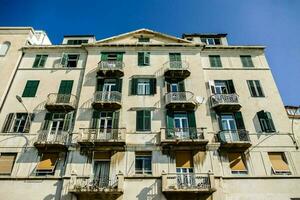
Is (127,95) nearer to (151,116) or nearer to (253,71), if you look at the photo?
(151,116)

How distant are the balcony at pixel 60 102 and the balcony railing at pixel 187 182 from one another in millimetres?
10442

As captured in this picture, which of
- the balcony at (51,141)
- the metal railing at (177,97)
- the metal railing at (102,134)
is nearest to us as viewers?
the balcony at (51,141)

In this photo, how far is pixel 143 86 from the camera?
23422 mm

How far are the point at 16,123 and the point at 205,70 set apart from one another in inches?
738

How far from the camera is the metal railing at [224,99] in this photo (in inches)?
852

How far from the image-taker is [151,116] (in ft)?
69.6

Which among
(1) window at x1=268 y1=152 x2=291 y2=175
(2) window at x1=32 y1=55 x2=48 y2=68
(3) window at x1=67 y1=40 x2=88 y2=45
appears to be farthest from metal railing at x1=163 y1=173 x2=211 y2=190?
(3) window at x1=67 y1=40 x2=88 y2=45

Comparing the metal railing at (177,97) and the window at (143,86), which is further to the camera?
the window at (143,86)

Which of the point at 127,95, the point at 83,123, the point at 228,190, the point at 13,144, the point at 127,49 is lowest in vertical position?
the point at 228,190

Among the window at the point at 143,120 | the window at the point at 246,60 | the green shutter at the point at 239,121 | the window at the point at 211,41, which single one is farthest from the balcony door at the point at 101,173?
the window at the point at 211,41

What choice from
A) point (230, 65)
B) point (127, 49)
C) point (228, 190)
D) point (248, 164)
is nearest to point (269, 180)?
point (248, 164)

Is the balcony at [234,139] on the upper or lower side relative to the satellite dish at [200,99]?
lower

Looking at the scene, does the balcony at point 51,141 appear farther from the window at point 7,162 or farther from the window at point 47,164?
the window at point 7,162

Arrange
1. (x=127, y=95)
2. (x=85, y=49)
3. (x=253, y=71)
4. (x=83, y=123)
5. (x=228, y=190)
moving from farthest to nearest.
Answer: (x=85, y=49) → (x=253, y=71) → (x=127, y=95) → (x=83, y=123) → (x=228, y=190)
